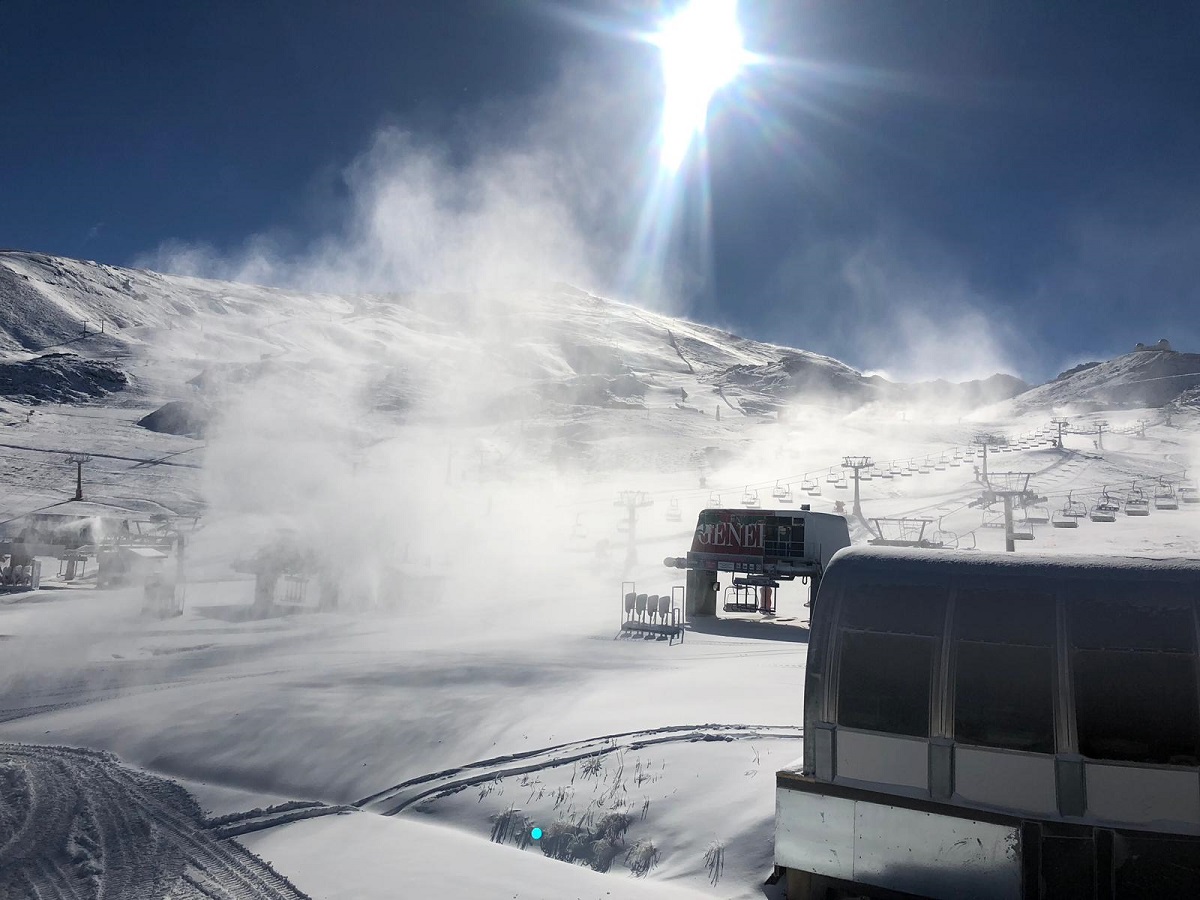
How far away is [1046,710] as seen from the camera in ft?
19.9

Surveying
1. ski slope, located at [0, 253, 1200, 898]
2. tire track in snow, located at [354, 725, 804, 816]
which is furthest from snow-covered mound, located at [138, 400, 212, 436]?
tire track in snow, located at [354, 725, 804, 816]

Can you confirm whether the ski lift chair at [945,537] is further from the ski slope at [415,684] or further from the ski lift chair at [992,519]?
the ski lift chair at [992,519]

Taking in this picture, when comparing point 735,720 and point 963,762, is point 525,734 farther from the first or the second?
point 963,762

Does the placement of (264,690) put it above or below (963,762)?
below

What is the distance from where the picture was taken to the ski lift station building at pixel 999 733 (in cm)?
580

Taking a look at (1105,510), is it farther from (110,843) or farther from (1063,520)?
(110,843)

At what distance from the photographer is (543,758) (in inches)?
437

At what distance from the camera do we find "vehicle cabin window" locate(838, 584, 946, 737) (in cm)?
646

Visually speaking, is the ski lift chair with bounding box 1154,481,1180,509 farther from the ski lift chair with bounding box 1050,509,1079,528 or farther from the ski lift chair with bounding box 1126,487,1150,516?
the ski lift chair with bounding box 1050,509,1079,528

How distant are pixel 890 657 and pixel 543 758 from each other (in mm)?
6120

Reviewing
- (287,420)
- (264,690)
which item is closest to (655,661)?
(264,690)

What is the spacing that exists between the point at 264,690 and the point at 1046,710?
1371 centimetres

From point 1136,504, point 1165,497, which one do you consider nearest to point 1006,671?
point 1136,504

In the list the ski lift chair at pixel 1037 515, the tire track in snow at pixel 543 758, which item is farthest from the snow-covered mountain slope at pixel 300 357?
the tire track in snow at pixel 543 758
